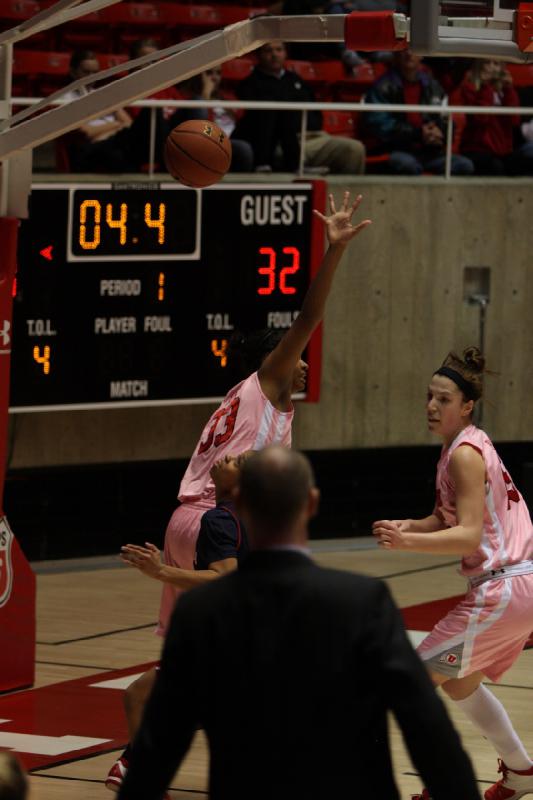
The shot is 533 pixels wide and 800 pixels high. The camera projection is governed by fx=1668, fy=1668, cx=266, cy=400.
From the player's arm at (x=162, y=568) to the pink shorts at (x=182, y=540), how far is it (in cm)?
29

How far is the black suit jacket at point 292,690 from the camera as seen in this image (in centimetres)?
300

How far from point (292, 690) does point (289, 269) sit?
26.0 feet

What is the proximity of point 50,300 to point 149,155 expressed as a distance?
172 centimetres

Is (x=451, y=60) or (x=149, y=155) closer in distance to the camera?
(x=149, y=155)

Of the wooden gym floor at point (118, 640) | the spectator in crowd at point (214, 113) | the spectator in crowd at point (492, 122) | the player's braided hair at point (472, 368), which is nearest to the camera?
the player's braided hair at point (472, 368)

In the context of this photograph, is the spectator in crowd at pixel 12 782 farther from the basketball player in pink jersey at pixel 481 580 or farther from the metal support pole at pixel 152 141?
the metal support pole at pixel 152 141

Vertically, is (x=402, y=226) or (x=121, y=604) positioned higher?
(x=402, y=226)

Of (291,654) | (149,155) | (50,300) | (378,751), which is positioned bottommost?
(378,751)

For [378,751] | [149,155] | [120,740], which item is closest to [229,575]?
[378,751]

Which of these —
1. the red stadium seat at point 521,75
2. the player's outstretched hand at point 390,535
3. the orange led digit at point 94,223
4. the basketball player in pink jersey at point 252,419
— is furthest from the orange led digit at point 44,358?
the red stadium seat at point 521,75

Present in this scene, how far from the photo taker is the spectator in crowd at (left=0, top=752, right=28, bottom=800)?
305 cm

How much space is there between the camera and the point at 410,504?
12383 mm

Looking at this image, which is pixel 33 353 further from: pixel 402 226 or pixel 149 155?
pixel 402 226

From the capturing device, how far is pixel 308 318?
5.51m
